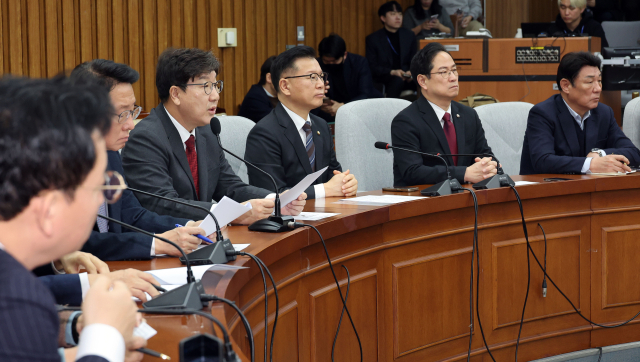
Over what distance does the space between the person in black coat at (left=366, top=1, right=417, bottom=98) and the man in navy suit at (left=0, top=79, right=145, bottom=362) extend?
578 cm

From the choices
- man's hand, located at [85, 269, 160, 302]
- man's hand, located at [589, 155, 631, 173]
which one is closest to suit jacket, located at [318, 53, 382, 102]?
man's hand, located at [589, 155, 631, 173]

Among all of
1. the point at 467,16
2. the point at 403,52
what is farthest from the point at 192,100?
the point at 467,16

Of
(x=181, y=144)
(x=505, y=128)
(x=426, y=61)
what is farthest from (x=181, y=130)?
(x=505, y=128)

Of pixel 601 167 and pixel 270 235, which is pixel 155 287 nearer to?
pixel 270 235

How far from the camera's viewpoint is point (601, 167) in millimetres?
3178

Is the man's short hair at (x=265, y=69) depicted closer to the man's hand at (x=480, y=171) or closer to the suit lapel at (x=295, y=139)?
the suit lapel at (x=295, y=139)

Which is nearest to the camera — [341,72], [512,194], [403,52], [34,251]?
[34,251]

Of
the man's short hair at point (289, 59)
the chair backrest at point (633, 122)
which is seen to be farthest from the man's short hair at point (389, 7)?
the man's short hair at point (289, 59)

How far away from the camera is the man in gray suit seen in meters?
2.42

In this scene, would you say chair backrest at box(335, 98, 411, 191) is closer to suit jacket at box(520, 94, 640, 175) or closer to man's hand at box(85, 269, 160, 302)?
suit jacket at box(520, 94, 640, 175)

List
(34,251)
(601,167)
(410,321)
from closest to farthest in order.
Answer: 1. (34,251)
2. (410,321)
3. (601,167)

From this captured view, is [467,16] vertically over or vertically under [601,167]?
over

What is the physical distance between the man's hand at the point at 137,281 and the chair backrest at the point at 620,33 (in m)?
6.10

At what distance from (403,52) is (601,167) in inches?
144
